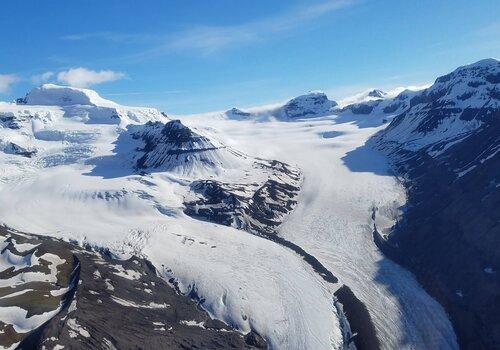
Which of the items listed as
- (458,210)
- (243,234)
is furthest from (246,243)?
(458,210)

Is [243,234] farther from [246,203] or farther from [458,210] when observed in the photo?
[458,210]

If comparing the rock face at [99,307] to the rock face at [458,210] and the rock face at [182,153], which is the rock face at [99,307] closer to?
the rock face at [458,210]

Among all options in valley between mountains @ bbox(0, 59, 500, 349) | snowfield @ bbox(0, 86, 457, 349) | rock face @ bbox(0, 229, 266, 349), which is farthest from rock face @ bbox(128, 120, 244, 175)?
rock face @ bbox(0, 229, 266, 349)

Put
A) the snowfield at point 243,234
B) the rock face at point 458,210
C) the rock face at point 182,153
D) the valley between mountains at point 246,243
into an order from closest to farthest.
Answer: the valley between mountains at point 246,243 < the snowfield at point 243,234 < the rock face at point 458,210 < the rock face at point 182,153

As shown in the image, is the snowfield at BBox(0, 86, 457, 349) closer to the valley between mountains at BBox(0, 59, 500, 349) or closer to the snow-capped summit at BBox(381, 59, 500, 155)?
the valley between mountains at BBox(0, 59, 500, 349)

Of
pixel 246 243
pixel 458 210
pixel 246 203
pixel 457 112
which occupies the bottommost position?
pixel 246 243

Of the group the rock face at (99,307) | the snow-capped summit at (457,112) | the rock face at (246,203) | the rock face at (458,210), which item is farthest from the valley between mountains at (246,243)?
the snow-capped summit at (457,112)
